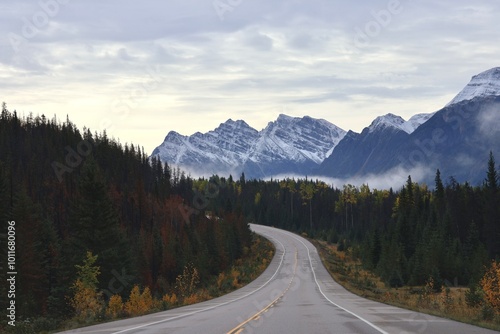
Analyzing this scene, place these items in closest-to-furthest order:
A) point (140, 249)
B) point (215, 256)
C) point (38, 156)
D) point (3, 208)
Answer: point (3, 208) → point (140, 249) → point (215, 256) → point (38, 156)

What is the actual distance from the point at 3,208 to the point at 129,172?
295 ft

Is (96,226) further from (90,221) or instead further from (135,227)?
(135,227)

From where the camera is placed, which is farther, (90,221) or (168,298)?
(90,221)

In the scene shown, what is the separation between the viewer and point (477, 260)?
6888cm

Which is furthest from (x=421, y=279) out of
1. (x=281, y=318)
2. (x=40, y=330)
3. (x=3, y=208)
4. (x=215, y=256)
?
(x=40, y=330)

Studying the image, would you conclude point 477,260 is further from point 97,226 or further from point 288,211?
point 288,211

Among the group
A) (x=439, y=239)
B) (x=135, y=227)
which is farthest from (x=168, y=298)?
(x=135, y=227)

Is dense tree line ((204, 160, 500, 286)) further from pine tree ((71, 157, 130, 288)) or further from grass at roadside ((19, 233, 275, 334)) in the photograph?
pine tree ((71, 157, 130, 288))

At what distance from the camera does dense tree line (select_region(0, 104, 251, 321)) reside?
158 ft

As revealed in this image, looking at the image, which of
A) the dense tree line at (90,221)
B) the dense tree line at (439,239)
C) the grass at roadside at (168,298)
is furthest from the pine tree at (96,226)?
the dense tree line at (439,239)

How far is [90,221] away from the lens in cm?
4791

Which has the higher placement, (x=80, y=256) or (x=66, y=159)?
(x=66, y=159)

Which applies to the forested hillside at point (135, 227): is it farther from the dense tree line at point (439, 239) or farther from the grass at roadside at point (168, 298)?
the grass at roadside at point (168, 298)

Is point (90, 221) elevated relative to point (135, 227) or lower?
elevated
